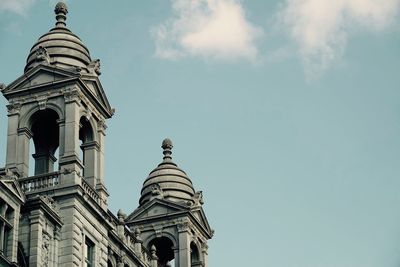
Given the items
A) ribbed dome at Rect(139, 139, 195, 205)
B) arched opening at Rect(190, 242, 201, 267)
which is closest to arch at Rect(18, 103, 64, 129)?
ribbed dome at Rect(139, 139, 195, 205)

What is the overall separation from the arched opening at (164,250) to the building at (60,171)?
7.95 feet

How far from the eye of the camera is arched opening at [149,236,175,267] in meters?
79.6

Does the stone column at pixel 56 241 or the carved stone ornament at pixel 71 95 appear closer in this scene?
the stone column at pixel 56 241

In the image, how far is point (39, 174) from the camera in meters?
67.1

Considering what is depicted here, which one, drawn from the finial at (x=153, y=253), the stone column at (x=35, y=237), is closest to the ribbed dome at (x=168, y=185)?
the finial at (x=153, y=253)

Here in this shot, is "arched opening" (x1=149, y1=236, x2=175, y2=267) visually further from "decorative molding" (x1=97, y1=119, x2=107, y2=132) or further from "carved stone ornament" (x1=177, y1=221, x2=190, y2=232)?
"decorative molding" (x1=97, y1=119, x2=107, y2=132)

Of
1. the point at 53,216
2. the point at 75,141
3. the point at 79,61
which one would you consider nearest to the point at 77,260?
the point at 53,216

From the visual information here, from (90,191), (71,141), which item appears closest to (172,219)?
(90,191)

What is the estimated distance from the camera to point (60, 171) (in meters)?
65.2

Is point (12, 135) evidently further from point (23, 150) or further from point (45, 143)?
point (45, 143)

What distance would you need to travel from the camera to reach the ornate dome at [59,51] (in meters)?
69.2

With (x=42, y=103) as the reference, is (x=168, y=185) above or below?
above

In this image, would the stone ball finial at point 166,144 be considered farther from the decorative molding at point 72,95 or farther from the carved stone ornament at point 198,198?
the decorative molding at point 72,95

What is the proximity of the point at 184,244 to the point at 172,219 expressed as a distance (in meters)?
1.97
